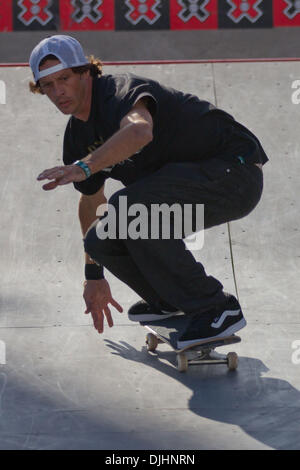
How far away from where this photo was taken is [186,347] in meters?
3.87

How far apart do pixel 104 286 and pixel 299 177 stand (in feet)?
7.41

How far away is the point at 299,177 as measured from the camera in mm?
5906

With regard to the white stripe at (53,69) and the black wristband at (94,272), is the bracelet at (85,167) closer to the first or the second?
the white stripe at (53,69)

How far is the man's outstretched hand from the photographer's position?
3266mm

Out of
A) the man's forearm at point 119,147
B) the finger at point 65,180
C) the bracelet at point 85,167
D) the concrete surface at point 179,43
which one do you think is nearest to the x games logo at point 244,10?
the concrete surface at point 179,43

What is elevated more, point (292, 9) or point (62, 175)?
point (292, 9)

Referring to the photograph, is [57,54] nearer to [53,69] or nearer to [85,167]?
[53,69]

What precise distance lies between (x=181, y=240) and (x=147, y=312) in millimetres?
556

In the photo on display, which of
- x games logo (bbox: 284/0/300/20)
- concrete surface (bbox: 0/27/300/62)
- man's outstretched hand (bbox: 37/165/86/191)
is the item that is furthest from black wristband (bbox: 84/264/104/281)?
x games logo (bbox: 284/0/300/20)

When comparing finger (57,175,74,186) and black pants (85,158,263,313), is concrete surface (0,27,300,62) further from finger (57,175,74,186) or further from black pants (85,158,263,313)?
finger (57,175,74,186)

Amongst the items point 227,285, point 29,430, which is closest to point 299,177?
point 227,285

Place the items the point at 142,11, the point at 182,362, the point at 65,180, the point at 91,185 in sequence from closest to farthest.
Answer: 1. the point at 65,180
2. the point at 182,362
3. the point at 91,185
4. the point at 142,11

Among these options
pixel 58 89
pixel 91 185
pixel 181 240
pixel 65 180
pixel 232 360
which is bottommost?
pixel 232 360

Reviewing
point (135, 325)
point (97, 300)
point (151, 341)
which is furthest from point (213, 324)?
point (135, 325)
